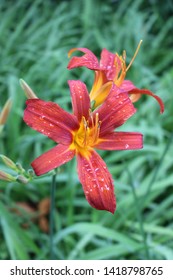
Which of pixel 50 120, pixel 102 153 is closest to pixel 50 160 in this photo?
pixel 50 120

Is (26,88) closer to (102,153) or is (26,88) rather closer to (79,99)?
(79,99)

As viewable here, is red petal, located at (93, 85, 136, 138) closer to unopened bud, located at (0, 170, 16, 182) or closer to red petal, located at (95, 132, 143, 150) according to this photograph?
red petal, located at (95, 132, 143, 150)

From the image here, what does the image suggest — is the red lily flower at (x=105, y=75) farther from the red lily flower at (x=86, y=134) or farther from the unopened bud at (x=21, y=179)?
the unopened bud at (x=21, y=179)

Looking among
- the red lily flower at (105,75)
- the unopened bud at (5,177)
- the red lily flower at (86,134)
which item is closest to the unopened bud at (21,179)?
the unopened bud at (5,177)

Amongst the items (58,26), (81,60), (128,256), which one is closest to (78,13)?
(58,26)

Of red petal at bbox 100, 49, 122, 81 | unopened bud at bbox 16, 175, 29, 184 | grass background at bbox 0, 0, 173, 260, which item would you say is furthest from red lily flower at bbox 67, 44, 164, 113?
grass background at bbox 0, 0, 173, 260
